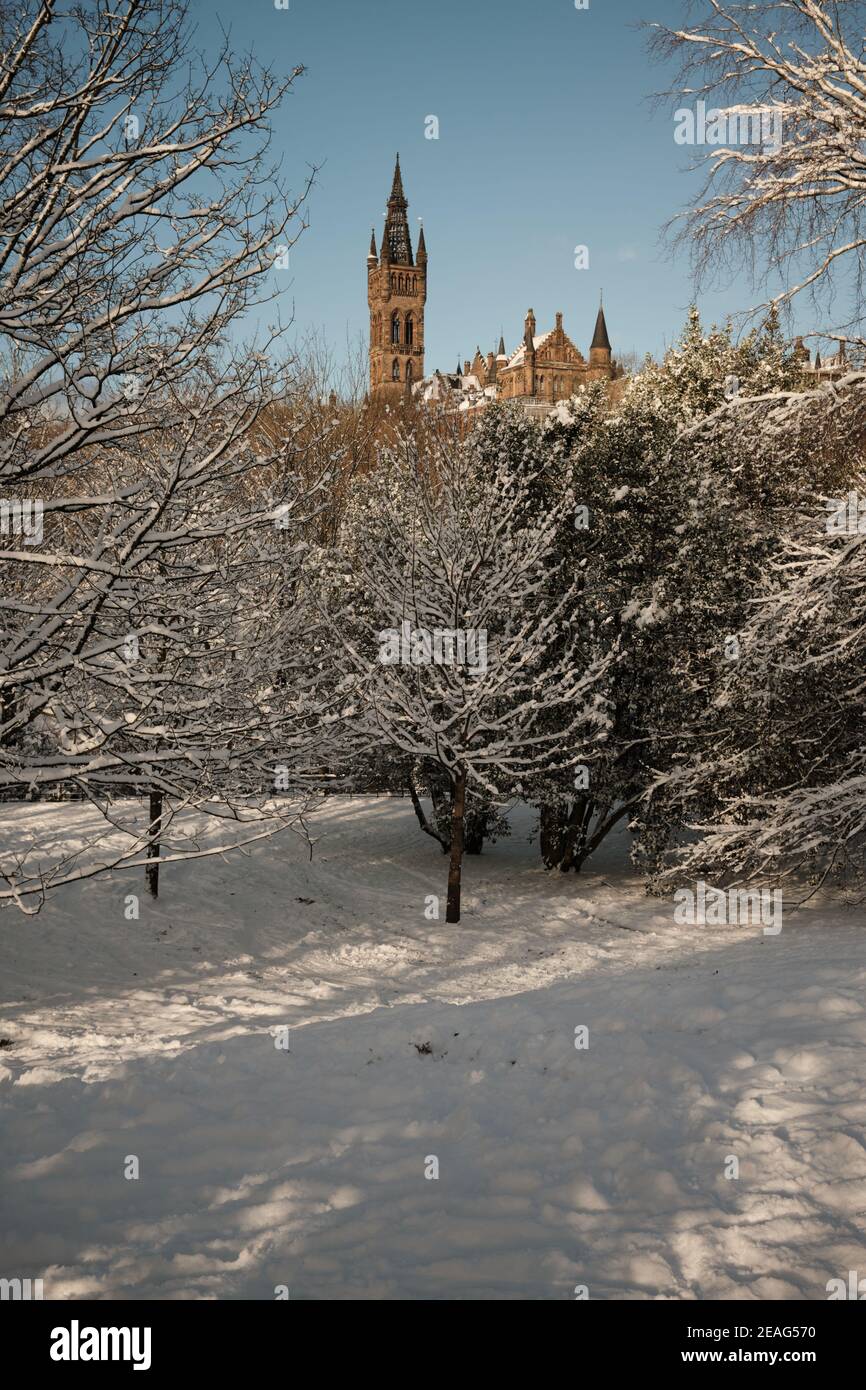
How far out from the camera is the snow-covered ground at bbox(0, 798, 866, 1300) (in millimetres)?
3625

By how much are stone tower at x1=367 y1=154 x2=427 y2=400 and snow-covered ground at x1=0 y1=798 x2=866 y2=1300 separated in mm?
95205

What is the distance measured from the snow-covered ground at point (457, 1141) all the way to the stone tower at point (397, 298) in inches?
3748

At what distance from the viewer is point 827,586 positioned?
889cm

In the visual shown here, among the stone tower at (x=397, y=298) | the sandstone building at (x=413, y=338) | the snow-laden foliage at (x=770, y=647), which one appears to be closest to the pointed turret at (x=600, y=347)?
the sandstone building at (x=413, y=338)

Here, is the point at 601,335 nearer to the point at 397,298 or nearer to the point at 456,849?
the point at 397,298

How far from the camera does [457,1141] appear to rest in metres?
4.64

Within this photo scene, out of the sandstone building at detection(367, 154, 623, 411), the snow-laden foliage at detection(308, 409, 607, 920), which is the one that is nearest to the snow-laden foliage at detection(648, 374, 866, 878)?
the snow-laden foliage at detection(308, 409, 607, 920)

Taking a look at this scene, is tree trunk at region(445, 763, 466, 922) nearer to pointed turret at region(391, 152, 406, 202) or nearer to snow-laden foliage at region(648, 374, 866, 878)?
snow-laden foliage at region(648, 374, 866, 878)

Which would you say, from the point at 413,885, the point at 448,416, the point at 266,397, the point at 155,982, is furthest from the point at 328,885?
the point at 266,397

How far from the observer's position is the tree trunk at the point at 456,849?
12.3 meters

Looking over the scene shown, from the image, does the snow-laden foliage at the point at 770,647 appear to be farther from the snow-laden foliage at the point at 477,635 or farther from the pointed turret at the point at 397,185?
the pointed turret at the point at 397,185

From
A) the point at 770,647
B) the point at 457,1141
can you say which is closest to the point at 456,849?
the point at 770,647
